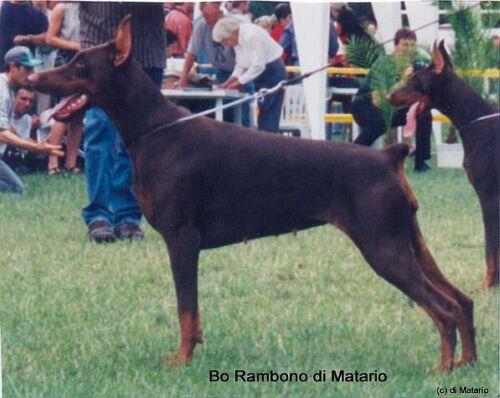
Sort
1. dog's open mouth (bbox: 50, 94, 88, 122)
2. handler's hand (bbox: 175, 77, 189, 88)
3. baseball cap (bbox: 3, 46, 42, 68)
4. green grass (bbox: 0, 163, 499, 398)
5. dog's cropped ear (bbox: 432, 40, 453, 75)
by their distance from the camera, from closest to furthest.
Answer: green grass (bbox: 0, 163, 499, 398) → dog's open mouth (bbox: 50, 94, 88, 122) → dog's cropped ear (bbox: 432, 40, 453, 75) → baseball cap (bbox: 3, 46, 42, 68) → handler's hand (bbox: 175, 77, 189, 88)

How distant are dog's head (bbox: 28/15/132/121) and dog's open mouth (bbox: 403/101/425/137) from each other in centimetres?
160

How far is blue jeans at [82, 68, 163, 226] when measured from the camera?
5.65 m

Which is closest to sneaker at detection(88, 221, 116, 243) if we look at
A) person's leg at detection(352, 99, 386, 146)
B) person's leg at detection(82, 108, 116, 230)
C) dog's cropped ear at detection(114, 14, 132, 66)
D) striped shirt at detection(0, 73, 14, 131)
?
person's leg at detection(82, 108, 116, 230)

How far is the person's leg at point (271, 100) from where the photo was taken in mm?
5672

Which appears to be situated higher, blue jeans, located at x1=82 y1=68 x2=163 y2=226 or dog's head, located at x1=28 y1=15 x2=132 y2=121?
dog's head, located at x1=28 y1=15 x2=132 y2=121

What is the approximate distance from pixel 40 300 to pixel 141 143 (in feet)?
3.59

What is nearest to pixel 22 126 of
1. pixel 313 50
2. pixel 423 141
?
pixel 313 50

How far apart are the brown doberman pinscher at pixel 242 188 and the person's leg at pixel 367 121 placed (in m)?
1.08

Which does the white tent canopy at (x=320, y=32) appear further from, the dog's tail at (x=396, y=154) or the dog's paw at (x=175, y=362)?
the dog's paw at (x=175, y=362)

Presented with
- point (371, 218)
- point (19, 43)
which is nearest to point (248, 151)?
point (371, 218)


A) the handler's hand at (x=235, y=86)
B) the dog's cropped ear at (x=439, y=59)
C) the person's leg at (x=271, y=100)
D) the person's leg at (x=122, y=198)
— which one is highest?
the dog's cropped ear at (x=439, y=59)

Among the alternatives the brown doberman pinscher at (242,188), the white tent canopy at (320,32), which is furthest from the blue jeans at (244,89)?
the brown doberman pinscher at (242,188)

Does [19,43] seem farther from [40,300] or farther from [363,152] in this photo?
[363,152]

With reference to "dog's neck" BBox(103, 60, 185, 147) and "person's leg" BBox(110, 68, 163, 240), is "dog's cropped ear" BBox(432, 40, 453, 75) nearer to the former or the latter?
"dog's neck" BBox(103, 60, 185, 147)
